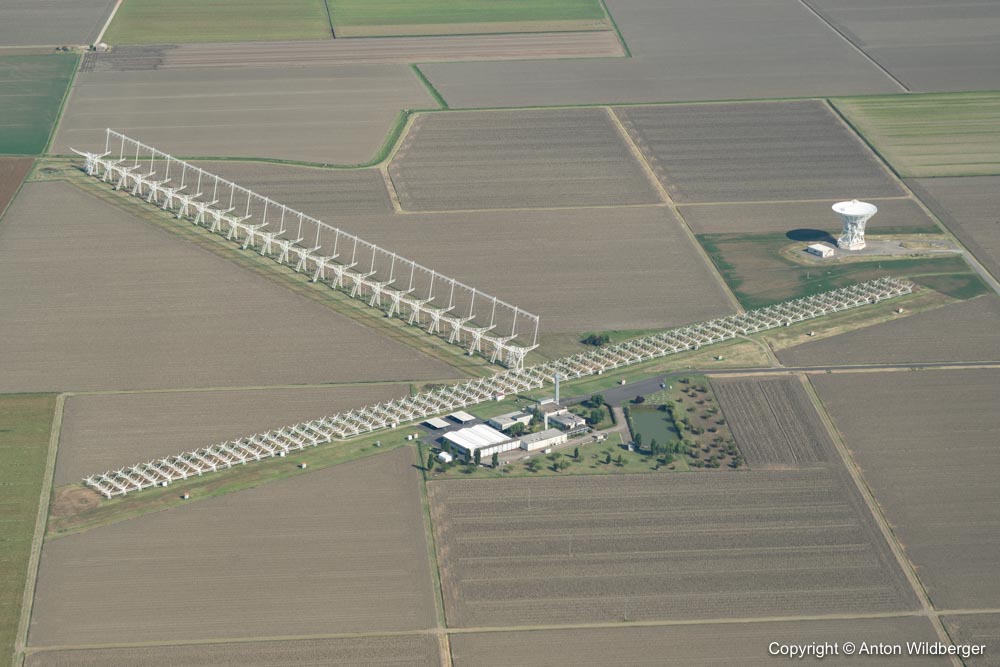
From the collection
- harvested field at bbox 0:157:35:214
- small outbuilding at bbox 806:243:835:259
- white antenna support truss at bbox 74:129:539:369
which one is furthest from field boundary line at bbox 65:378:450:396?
small outbuilding at bbox 806:243:835:259

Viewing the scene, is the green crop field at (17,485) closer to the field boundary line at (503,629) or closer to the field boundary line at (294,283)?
the field boundary line at (503,629)

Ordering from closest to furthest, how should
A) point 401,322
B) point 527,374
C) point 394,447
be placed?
1. point 394,447
2. point 527,374
3. point 401,322

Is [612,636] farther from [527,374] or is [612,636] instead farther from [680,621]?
[527,374]

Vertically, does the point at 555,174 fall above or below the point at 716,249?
above

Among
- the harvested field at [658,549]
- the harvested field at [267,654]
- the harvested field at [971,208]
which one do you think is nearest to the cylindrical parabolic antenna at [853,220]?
the harvested field at [971,208]

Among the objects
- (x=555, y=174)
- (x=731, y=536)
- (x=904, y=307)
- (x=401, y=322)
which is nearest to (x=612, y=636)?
(x=731, y=536)

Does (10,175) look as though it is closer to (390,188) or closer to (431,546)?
(390,188)
